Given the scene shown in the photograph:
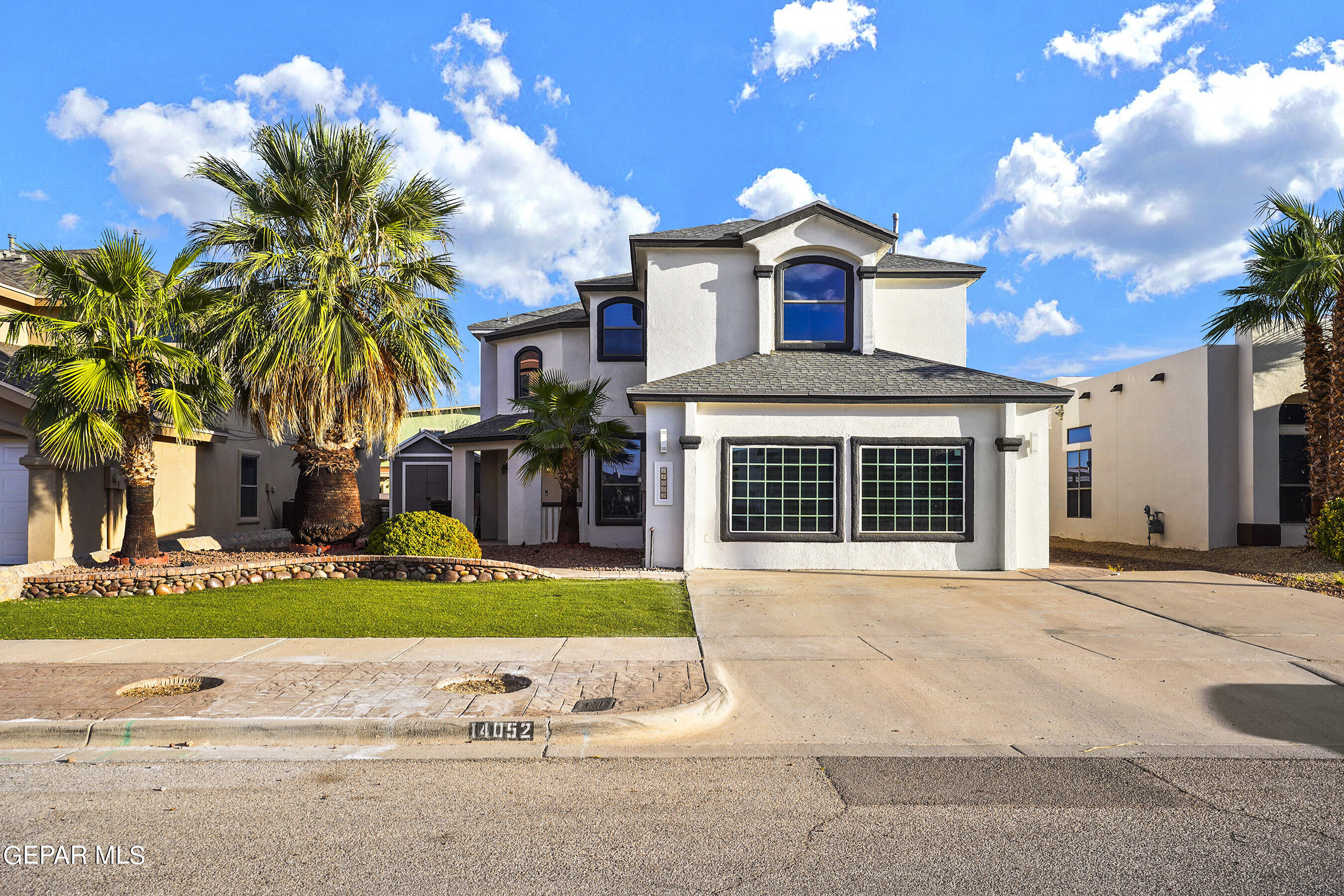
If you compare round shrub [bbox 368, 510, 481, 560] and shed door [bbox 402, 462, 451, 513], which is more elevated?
shed door [bbox 402, 462, 451, 513]

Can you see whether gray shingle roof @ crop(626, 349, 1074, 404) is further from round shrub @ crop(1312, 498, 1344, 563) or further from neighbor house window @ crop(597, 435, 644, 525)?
round shrub @ crop(1312, 498, 1344, 563)

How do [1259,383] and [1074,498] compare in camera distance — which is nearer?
[1259,383]

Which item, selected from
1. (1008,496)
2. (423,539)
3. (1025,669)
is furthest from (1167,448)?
(423,539)

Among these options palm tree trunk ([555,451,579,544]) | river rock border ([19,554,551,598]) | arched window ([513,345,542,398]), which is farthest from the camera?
arched window ([513,345,542,398])

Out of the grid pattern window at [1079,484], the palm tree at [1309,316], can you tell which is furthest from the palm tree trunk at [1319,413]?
the grid pattern window at [1079,484]

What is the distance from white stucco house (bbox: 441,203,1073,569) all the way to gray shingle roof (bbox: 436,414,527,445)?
169 inches

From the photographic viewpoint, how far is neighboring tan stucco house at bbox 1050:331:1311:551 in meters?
17.2

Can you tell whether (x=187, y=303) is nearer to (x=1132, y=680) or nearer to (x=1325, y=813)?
(x=1132, y=680)

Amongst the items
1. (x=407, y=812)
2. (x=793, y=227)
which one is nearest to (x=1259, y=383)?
→ (x=793, y=227)

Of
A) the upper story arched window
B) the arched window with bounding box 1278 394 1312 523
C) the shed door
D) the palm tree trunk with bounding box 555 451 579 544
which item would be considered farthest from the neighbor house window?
the arched window with bounding box 1278 394 1312 523

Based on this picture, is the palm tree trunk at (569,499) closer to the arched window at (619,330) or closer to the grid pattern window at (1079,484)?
the arched window at (619,330)

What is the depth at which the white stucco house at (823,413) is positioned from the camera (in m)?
14.4

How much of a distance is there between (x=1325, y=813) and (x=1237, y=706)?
2.31 m

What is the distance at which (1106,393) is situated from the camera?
22.2m
